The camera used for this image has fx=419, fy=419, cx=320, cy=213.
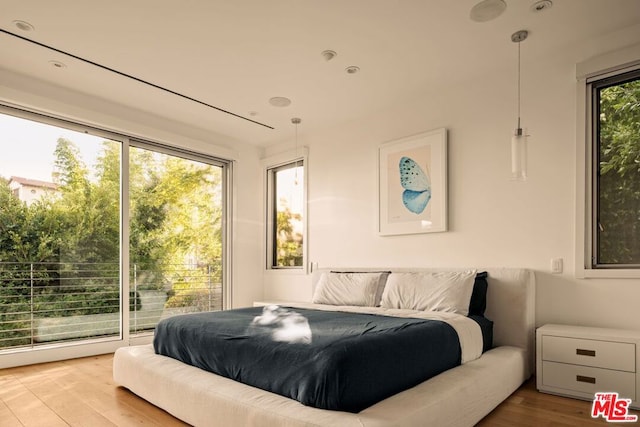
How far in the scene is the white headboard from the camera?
10.4 ft

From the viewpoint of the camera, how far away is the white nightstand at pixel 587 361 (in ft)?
8.38

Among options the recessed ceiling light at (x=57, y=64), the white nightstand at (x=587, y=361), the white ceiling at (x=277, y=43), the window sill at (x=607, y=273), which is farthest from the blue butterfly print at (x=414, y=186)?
the recessed ceiling light at (x=57, y=64)

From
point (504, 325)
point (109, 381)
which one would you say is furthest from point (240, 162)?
point (504, 325)

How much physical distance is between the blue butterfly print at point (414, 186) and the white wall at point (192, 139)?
2.20 m

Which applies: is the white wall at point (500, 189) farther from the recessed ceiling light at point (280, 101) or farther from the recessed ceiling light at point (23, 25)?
the recessed ceiling light at point (23, 25)

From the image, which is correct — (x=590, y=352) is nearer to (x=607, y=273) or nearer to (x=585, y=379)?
(x=585, y=379)

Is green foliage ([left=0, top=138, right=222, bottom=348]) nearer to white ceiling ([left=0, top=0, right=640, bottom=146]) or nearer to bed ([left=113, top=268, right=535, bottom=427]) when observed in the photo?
white ceiling ([left=0, top=0, right=640, bottom=146])

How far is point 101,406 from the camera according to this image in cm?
264

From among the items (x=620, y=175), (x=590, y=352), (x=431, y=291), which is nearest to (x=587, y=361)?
(x=590, y=352)

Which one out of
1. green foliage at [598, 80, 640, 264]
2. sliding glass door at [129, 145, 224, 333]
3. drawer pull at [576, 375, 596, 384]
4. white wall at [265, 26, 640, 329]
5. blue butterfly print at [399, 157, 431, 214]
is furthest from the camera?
sliding glass door at [129, 145, 224, 333]

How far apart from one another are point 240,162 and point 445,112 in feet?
8.83

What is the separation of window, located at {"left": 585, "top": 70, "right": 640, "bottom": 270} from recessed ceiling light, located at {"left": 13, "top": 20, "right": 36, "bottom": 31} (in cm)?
399

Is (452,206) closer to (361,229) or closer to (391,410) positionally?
(361,229)

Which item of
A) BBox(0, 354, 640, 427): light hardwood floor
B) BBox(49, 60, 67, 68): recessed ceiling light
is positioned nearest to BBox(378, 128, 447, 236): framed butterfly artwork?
BBox(0, 354, 640, 427): light hardwood floor
